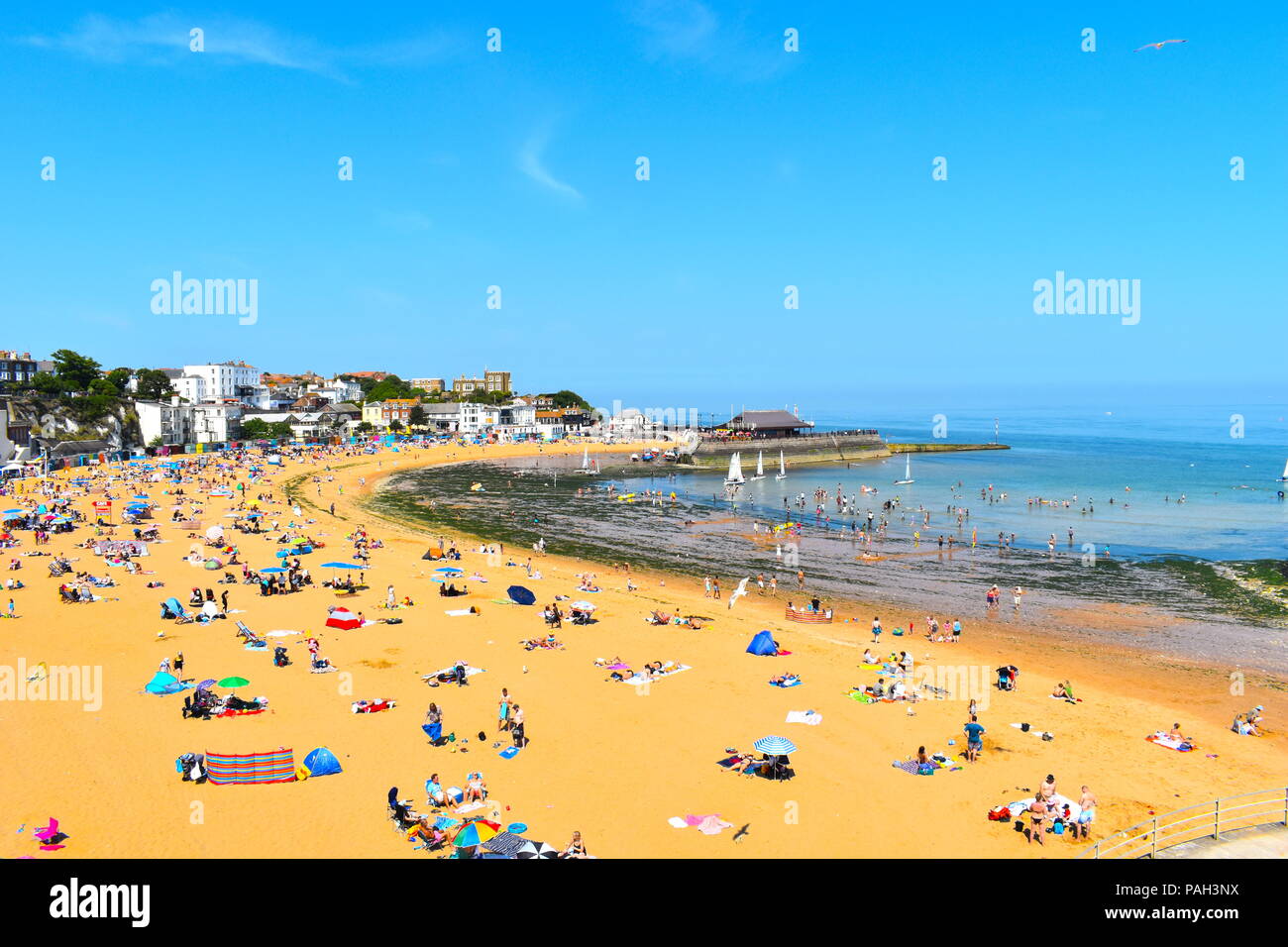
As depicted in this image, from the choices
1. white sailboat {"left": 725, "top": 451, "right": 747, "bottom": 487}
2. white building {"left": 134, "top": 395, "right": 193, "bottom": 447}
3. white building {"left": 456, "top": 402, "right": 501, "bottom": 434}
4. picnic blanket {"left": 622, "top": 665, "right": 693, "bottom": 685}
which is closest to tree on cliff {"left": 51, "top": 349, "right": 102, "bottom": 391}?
white building {"left": 134, "top": 395, "right": 193, "bottom": 447}

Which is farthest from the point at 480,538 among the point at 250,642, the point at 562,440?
the point at 562,440

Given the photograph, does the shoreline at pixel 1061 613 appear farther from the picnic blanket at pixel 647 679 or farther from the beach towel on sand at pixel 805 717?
the beach towel on sand at pixel 805 717

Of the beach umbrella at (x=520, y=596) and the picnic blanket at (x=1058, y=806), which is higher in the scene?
the beach umbrella at (x=520, y=596)

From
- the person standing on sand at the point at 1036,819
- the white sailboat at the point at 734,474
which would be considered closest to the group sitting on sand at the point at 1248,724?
the person standing on sand at the point at 1036,819

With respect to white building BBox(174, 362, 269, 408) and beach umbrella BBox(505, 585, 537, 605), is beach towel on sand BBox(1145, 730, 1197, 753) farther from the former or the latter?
white building BBox(174, 362, 269, 408)

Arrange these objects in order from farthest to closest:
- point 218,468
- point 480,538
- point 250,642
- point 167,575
A: point 218,468, point 480,538, point 167,575, point 250,642
